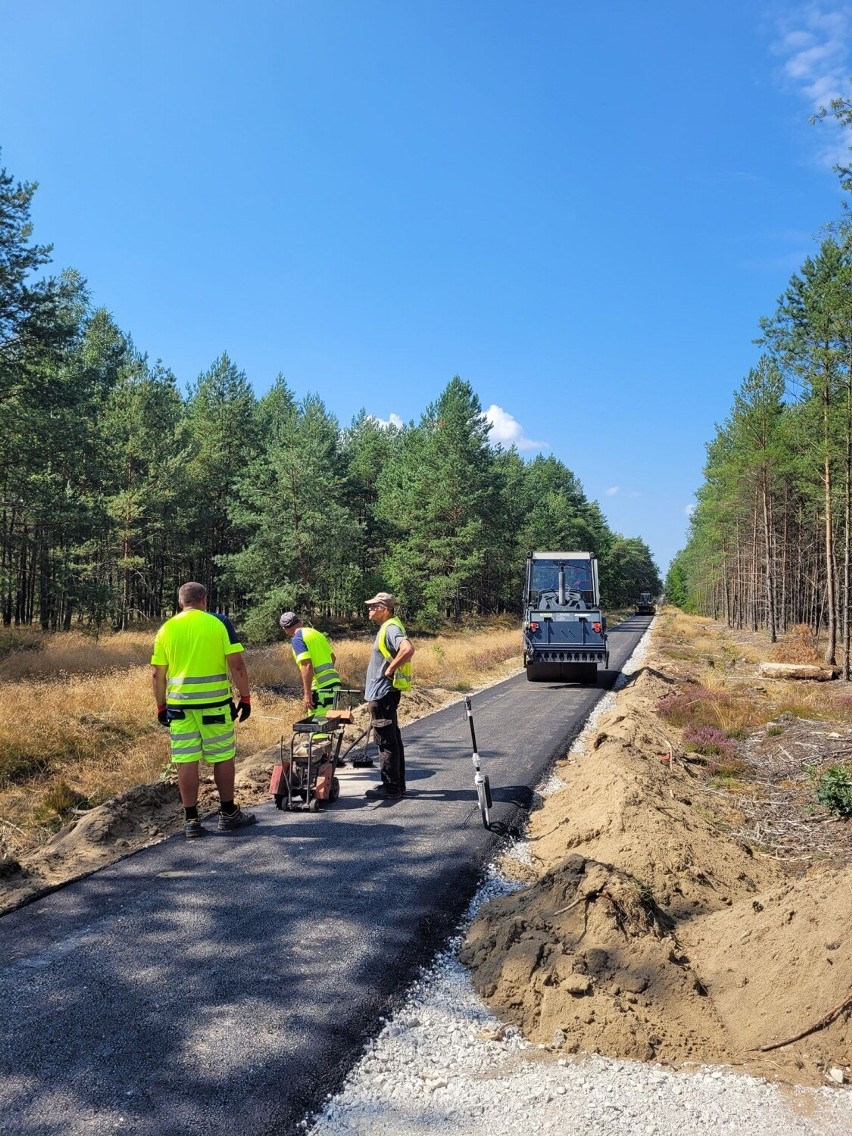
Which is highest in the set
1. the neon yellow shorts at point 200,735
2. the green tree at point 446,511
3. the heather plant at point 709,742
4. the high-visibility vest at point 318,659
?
the green tree at point 446,511

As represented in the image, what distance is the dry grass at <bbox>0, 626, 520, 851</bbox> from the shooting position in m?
8.26

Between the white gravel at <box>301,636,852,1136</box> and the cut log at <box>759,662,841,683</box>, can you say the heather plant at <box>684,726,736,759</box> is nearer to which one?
the white gravel at <box>301,636,852,1136</box>

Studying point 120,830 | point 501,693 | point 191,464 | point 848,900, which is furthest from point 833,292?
point 191,464

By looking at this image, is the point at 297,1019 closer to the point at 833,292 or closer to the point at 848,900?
the point at 848,900

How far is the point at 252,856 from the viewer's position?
5645 mm

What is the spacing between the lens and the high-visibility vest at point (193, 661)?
19.6ft

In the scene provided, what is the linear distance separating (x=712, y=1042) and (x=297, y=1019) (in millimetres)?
1984

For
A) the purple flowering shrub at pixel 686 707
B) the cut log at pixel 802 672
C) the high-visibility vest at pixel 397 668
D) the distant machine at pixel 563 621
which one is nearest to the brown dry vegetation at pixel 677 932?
the high-visibility vest at pixel 397 668

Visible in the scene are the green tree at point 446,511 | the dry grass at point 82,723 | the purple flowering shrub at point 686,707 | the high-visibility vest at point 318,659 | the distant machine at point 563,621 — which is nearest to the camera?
the high-visibility vest at point 318,659

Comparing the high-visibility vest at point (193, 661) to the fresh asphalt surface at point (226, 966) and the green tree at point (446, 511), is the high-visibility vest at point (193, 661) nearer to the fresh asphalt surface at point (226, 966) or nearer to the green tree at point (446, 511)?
the fresh asphalt surface at point (226, 966)

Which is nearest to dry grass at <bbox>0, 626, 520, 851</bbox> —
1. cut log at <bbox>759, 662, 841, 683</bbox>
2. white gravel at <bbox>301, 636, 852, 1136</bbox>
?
white gravel at <bbox>301, 636, 852, 1136</bbox>

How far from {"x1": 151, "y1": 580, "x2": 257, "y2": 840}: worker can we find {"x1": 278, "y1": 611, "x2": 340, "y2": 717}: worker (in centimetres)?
158

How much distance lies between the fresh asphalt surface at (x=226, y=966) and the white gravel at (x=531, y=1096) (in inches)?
6.8

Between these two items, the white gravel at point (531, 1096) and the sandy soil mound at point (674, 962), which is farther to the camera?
the sandy soil mound at point (674, 962)
